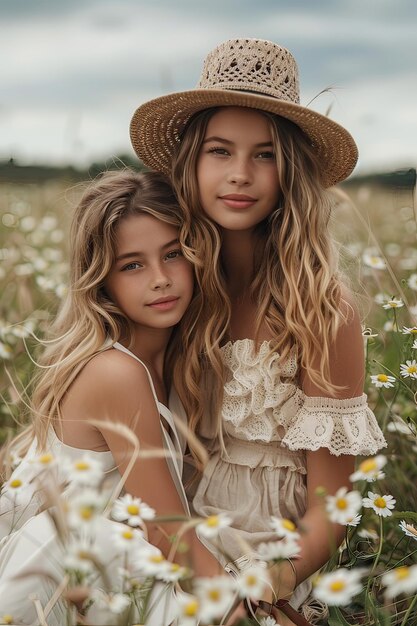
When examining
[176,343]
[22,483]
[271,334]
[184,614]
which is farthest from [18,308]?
[184,614]

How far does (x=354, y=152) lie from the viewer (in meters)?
2.67

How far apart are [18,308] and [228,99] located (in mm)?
1983

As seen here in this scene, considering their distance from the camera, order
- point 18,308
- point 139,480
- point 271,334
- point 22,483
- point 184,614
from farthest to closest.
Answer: point 18,308 < point 271,334 < point 139,480 < point 22,483 < point 184,614

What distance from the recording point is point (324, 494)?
1436 mm

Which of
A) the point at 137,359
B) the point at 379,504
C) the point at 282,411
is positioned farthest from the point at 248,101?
the point at 379,504

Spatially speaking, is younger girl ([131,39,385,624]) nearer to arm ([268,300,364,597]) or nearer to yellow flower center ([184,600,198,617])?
arm ([268,300,364,597])

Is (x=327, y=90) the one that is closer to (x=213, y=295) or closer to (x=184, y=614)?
(x=213, y=295)

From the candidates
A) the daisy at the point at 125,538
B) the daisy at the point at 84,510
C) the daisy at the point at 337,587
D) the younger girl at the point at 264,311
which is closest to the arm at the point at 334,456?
the younger girl at the point at 264,311

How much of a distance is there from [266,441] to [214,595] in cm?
140

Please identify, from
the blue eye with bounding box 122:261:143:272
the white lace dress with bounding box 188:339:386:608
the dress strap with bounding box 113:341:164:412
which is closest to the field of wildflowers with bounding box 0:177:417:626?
the white lace dress with bounding box 188:339:386:608

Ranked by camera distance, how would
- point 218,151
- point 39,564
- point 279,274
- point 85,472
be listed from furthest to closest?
point 279,274, point 218,151, point 39,564, point 85,472

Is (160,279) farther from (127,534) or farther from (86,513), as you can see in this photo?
(86,513)

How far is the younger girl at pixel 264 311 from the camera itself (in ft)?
8.02

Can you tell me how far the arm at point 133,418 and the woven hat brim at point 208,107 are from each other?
2.33ft
